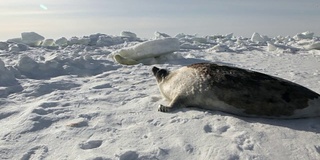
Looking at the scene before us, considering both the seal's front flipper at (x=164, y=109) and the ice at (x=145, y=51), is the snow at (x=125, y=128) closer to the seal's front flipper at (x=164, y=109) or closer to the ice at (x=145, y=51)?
the seal's front flipper at (x=164, y=109)

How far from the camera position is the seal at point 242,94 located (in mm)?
2600

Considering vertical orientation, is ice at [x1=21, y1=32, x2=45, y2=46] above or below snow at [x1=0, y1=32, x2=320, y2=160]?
below

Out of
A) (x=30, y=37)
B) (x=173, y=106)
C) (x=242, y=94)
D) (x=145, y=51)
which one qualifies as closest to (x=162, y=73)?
(x=173, y=106)

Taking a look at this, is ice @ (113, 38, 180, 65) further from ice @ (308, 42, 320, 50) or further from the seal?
ice @ (308, 42, 320, 50)

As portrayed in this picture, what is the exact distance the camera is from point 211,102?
2.84m

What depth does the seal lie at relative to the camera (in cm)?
260

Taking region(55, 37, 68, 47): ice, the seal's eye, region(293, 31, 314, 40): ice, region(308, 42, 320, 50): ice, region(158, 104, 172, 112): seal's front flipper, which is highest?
the seal's eye

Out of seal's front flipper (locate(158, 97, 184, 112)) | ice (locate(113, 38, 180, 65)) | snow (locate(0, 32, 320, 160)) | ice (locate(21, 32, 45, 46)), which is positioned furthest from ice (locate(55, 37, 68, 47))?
seal's front flipper (locate(158, 97, 184, 112))

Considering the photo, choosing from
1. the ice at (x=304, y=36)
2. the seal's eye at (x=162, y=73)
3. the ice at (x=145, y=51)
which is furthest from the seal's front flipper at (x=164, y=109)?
the ice at (x=304, y=36)

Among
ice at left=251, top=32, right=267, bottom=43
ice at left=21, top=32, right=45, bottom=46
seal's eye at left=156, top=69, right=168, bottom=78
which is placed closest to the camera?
A: seal's eye at left=156, top=69, right=168, bottom=78

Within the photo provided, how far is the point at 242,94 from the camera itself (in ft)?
8.97

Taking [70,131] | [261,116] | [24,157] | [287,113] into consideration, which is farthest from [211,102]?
[24,157]

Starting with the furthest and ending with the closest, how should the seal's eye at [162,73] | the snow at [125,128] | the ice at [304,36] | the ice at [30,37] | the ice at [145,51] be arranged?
the ice at [304,36], the ice at [30,37], the ice at [145,51], the seal's eye at [162,73], the snow at [125,128]

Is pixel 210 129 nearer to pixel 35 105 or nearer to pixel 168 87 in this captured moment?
pixel 168 87
